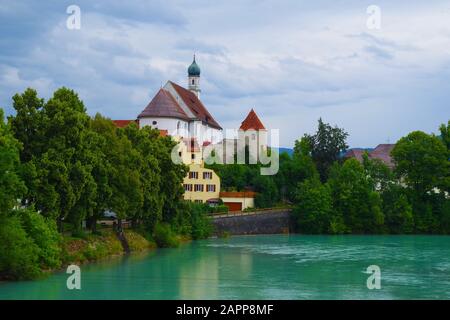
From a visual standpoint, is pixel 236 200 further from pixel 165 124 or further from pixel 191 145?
pixel 165 124

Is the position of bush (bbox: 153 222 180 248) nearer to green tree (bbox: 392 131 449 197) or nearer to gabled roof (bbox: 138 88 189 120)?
green tree (bbox: 392 131 449 197)

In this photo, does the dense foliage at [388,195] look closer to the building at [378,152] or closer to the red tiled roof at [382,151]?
the building at [378,152]

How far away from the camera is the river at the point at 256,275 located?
3144 centimetres

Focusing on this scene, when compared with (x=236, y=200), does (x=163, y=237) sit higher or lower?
lower

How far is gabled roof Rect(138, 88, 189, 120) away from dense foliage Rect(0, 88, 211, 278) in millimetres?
38244

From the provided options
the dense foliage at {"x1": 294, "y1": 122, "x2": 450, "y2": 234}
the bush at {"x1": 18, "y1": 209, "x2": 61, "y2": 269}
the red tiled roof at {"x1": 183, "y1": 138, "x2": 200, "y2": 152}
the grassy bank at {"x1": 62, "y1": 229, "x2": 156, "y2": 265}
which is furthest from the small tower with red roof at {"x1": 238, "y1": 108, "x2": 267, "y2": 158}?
the bush at {"x1": 18, "y1": 209, "x2": 61, "y2": 269}

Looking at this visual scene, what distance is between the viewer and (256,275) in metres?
38.4

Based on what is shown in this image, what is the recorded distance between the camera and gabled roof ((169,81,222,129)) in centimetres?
10292

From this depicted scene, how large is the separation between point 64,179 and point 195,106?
224ft

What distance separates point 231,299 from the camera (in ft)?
97.4

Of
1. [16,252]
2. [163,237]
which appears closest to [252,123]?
[163,237]
